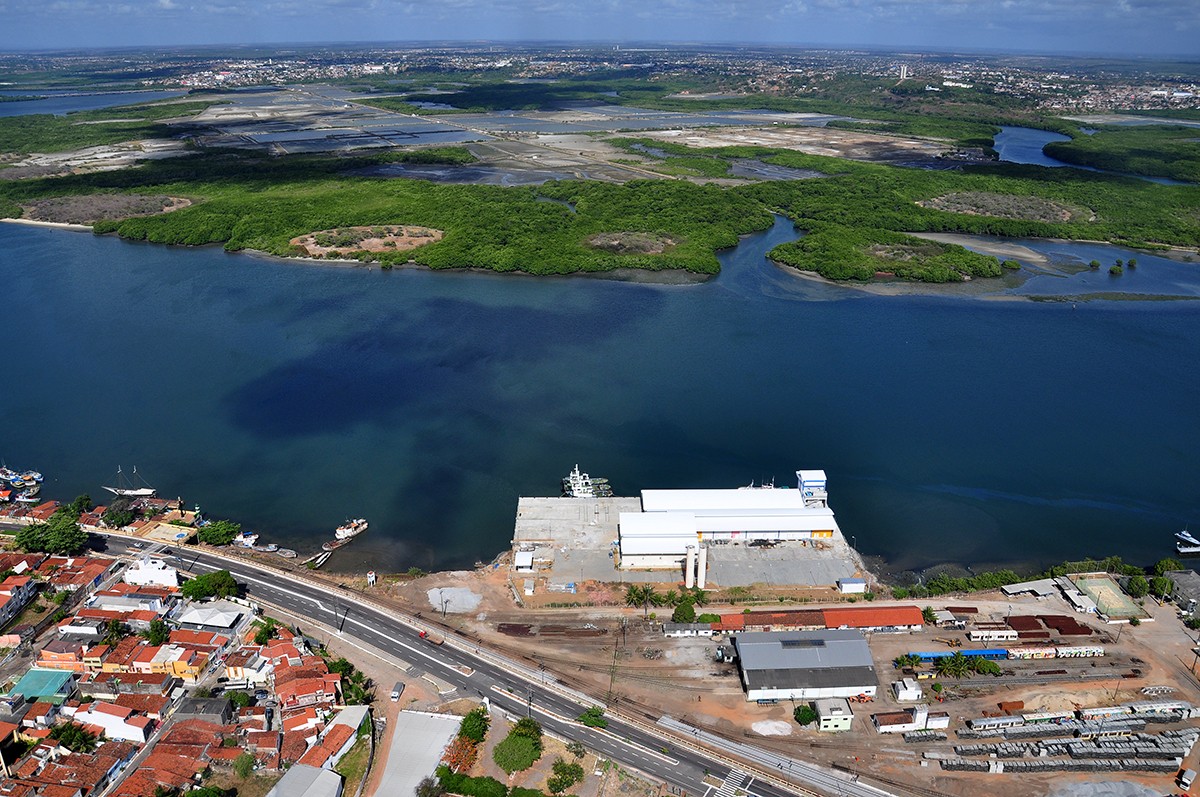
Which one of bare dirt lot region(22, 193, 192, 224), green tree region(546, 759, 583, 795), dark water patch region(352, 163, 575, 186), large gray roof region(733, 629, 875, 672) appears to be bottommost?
green tree region(546, 759, 583, 795)

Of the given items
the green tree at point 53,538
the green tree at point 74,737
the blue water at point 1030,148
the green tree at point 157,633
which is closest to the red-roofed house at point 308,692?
the green tree at point 74,737

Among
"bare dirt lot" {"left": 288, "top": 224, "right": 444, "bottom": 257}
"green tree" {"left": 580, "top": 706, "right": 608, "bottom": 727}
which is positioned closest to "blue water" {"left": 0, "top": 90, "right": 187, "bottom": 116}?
"bare dirt lot" {"left": 288, "top": 224, "right": 444, "bottom": 257}

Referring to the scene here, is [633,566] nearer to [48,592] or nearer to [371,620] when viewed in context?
[371,620]

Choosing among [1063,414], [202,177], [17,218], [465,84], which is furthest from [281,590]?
[465,84]

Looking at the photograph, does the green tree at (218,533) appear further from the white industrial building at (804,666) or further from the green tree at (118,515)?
the white industrial building at (804,666)

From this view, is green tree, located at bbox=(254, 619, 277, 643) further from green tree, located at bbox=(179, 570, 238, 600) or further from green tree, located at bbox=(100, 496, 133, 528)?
green tree, located at bbox=(100, 496, 133, 528)

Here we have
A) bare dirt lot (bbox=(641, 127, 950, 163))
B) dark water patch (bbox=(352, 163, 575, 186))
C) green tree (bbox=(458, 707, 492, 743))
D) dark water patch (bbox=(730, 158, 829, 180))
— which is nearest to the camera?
green tree (bbox=(458, 707, 492, 743))
